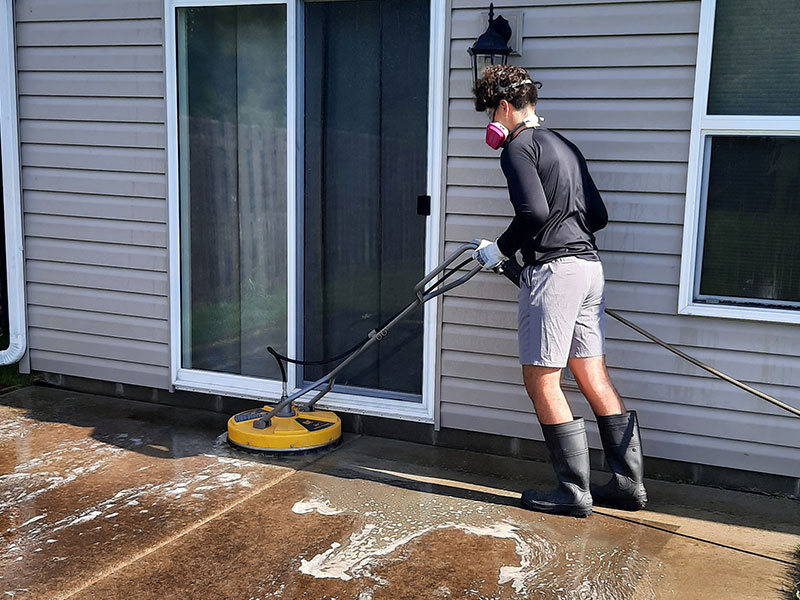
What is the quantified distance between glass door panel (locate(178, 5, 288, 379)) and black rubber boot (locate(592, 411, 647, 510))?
1.95 meters

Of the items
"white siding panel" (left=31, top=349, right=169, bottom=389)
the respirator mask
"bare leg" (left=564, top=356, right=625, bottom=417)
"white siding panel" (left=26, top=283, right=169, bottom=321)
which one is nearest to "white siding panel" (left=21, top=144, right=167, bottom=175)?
"white siding panel" (left=26, top=283, right=169, bottom=321)

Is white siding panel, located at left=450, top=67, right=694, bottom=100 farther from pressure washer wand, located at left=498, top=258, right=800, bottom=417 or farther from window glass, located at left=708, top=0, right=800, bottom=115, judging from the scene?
pressure washer wand, located at left=498, top=258, right=800, bottom=417

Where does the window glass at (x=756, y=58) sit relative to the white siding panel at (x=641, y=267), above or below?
above

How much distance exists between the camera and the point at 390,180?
4508 mm

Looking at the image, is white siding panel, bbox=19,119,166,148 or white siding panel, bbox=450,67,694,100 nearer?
white siding panel, bbox=450,67,694,100

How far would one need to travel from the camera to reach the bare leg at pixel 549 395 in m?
3.57

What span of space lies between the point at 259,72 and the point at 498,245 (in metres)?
1.93

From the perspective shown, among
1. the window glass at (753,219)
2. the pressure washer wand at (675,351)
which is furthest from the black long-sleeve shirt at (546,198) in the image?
the window glass at (753,219)

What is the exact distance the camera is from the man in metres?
3.47

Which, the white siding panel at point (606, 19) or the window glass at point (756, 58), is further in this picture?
the white siding panel at point (606, 19)

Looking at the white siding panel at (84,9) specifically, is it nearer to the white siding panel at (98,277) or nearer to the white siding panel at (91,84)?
the white siding panel at (91,84)

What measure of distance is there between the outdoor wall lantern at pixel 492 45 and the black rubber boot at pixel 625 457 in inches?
63.1

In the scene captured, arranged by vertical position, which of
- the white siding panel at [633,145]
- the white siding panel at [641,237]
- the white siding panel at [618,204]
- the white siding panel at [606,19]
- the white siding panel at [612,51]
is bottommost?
the white siding panel at [641,237]

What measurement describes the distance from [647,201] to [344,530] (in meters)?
1.91
